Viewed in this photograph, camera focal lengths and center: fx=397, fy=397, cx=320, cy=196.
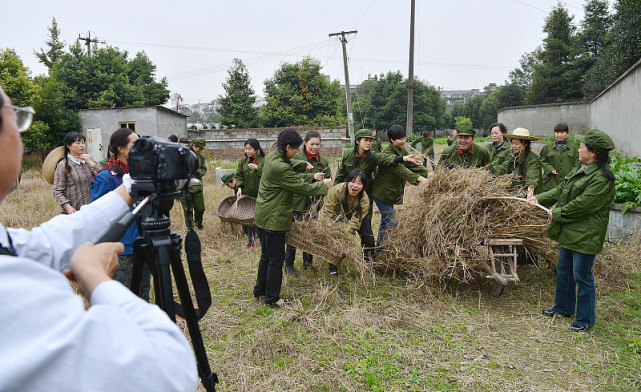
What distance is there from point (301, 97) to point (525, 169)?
2347 cm

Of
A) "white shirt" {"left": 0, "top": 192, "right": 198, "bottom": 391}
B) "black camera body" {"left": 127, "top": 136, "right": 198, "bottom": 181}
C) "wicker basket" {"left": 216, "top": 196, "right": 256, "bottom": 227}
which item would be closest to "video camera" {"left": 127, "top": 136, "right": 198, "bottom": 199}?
"black camera body" {"left": 127, "top": 136, "right": 198, "bottom": 181}

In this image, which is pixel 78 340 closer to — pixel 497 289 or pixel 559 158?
pixel 497 289

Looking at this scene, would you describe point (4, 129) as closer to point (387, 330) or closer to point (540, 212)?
point (387, 330)

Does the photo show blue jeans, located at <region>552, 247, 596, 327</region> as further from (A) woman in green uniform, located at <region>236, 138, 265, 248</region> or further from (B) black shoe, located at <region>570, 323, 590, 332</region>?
(A) woman in green uniform, located at <region>236, 138, 265, 248</region>

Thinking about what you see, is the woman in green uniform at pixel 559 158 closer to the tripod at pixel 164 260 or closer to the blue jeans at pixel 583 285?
the blue jeans at pixel 583 285

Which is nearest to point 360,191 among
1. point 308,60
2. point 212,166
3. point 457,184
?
point 457,184

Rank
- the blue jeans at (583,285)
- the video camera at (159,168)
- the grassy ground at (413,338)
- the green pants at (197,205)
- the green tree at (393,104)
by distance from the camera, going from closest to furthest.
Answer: the video camera at (159,168)
the grassy ground at (413,338)
the blue jeans at (583,285)
the green pants at (197,205)
the green tree at (393,104)

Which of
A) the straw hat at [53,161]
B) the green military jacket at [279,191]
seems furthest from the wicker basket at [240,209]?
the straw hat at [53,161]

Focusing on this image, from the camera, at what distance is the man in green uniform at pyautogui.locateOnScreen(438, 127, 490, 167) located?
5.36 meters

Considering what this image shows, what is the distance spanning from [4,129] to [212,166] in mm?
15143

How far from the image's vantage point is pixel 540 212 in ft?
14.4

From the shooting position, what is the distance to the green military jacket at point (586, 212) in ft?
11.6

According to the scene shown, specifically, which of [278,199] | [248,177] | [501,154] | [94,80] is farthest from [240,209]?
[94,80]

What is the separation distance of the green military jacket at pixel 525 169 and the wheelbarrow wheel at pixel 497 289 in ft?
4.60
